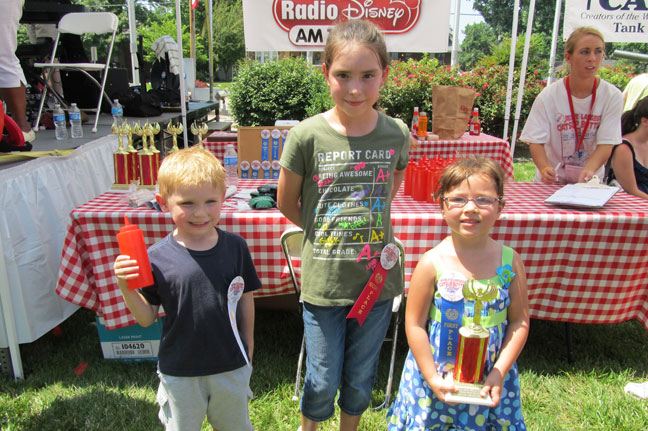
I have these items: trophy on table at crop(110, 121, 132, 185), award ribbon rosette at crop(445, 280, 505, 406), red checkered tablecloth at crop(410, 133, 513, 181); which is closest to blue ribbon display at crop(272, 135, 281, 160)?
trophy on table at crop(110, 121, 132, 185)

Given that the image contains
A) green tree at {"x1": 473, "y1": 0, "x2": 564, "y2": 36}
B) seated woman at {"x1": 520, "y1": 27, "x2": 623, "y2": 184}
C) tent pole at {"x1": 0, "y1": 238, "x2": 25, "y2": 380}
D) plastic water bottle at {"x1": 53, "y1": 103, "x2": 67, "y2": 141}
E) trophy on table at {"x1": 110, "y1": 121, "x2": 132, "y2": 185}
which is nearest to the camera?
tent pole at {"x1": 0, "y1": 238, "x2": 25, "y2": 380}

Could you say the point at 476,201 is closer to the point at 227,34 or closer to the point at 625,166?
the point at 625,166

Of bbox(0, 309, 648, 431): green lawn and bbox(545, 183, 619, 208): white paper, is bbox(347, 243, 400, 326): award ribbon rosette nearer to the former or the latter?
bbox(0, 309, 648, 431): green lawn

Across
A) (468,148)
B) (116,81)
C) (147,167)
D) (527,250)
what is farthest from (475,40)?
(147,167)

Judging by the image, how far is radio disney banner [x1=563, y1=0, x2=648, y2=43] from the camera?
531 cm

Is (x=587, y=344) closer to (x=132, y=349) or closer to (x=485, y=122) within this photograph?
(x=132, y=349)

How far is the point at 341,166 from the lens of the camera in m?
1.59

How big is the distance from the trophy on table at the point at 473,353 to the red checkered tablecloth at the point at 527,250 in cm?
106

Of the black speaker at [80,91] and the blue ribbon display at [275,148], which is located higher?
the black speaker at [80,91]

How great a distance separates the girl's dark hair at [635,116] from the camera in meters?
3.17

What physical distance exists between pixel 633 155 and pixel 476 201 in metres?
2.40

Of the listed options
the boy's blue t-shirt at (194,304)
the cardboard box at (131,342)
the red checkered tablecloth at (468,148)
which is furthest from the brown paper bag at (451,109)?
the boy's blue t-shirt at (194,304)

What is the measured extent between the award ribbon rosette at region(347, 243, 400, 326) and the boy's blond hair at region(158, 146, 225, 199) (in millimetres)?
603

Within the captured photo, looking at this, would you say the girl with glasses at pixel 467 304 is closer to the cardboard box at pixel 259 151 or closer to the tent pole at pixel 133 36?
the cardboard box at pixel 259 151
